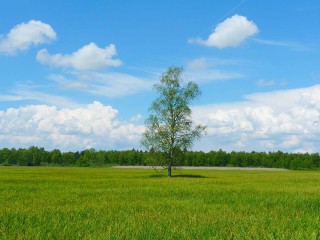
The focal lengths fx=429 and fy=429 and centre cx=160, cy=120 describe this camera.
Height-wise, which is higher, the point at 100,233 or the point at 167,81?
the point at 167,81

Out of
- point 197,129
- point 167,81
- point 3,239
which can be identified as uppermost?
point 167,81

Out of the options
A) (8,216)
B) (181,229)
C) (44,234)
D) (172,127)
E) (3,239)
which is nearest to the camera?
(3,239)

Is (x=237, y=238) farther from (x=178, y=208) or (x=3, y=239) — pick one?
(x=178, y=208)

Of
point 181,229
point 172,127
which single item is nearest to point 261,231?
point 181,229

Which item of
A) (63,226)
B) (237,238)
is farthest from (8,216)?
(237,238)

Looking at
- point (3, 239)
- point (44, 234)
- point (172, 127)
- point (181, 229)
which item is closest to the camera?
point (3, 239)

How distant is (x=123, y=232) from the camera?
Answer: 898 centimetres

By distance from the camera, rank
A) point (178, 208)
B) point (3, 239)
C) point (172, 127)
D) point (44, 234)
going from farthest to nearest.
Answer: point (172, 127) < point (178, 208) < point (44, 234) < point (3, 239)

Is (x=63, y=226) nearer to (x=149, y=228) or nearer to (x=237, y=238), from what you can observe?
(x=149, y=228)

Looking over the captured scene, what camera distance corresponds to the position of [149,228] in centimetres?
967

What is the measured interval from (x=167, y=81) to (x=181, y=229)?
54145mm

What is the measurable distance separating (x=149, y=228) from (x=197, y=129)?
52.5 m

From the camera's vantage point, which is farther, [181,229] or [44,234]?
[181,229]

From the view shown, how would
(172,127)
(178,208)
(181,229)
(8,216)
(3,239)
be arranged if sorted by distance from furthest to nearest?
(172,127) < (178,208) < (8,216) < (181,229) < (3,239)
